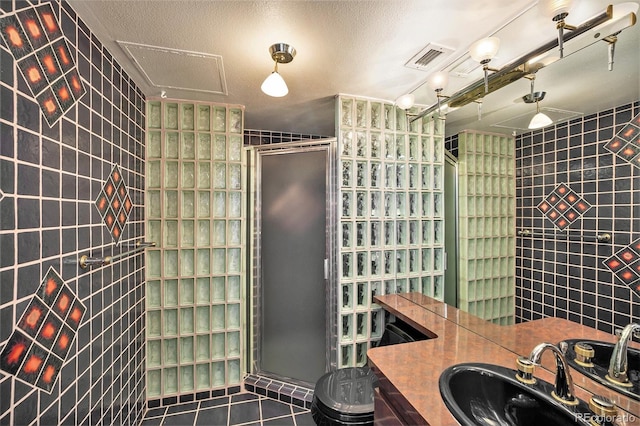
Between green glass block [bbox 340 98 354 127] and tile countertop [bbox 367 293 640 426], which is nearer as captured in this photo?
tile countertop [bbox 367 293 640 426]

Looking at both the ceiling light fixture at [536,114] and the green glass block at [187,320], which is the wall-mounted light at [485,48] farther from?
the green glass block at [187,320]

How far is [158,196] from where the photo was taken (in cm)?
176

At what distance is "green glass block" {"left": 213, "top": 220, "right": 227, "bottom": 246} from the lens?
1.86 m

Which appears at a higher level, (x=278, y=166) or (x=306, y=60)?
(x=306, y=60)

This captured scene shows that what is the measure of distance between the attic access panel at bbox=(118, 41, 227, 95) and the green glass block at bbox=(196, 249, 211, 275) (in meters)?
1.09

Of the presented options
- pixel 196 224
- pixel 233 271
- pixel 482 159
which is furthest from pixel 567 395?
pixel 196 224

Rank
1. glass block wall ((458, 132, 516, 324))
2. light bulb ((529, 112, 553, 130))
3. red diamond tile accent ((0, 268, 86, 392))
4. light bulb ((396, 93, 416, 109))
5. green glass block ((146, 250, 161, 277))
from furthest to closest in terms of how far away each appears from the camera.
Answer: green glass block ((146, 250, 161, 277)) < light bulb ((396, 93, 416, 109)) < glass block wall ((458, 132, 516, 324)) < light bulb ((529, 112, 553, 130)) < red diamond tile accent ((0, 268, 86, 392))

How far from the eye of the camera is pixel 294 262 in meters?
1.94

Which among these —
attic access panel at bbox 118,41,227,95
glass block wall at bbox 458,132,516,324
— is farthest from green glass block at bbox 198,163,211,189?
glass block wall at bbox 458,132,516,324

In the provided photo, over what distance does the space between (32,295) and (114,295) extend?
56 cm

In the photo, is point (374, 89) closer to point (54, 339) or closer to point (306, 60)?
point (306, 60)

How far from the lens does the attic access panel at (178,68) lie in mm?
1256

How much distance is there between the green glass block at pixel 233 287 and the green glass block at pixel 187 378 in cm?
55

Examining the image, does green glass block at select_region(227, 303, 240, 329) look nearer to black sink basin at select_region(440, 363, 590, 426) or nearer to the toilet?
the toilet
